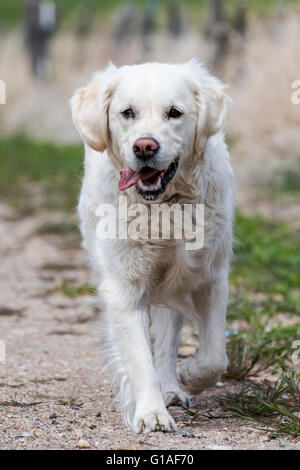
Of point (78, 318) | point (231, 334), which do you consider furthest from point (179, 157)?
point (78, 318)

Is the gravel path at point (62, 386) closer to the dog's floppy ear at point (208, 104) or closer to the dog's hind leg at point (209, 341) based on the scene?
the dog's hind leg at point (209, 341)

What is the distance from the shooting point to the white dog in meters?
3.26

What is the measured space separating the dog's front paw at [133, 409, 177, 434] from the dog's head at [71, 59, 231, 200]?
36.3 inches

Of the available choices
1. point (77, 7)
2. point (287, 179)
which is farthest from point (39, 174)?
point (77, 7)

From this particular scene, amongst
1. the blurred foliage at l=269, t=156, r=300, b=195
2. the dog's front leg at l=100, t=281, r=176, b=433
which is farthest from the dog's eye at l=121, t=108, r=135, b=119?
the blurred foliage at l=269, t=156, r=300, b=195

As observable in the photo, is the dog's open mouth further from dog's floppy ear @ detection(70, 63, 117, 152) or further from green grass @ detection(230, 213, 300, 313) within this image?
green grass @ detection(230, 213, 300, 313)

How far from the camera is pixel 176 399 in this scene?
3.76 m

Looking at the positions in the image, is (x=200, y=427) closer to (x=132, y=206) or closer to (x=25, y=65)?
(x=132, y=206)

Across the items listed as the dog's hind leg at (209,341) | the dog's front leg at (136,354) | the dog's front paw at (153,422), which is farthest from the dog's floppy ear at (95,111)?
the dog's front paw at (153,422)

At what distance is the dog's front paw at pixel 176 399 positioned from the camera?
3752 millimetres

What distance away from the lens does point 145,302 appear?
3.55 metres

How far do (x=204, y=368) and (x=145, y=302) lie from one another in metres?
0.41

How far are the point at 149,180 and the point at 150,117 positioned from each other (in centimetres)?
27
